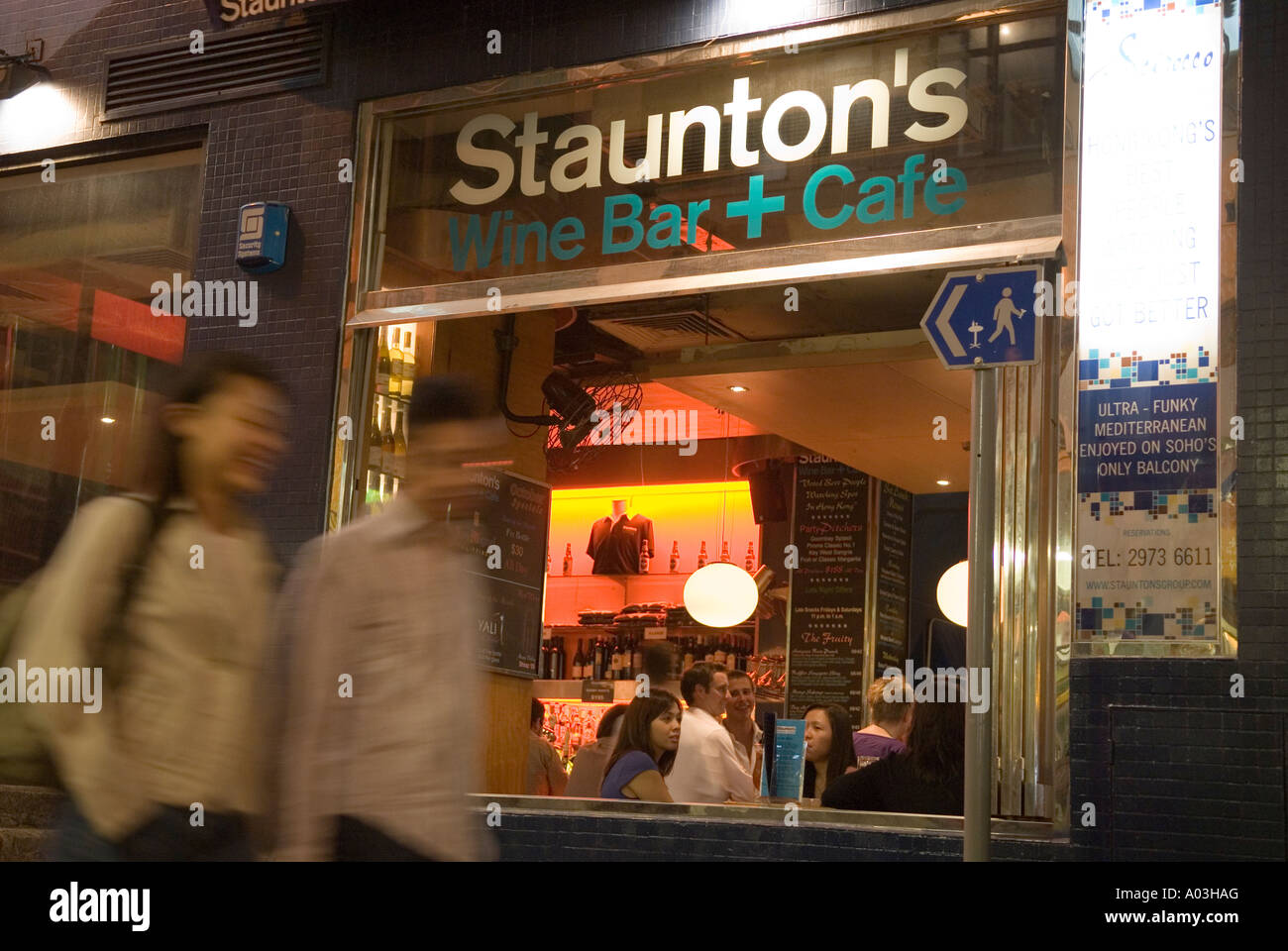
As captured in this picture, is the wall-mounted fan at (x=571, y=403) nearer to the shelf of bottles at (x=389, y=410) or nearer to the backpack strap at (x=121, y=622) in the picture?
the shelf of bottles at (x=389, y=410)

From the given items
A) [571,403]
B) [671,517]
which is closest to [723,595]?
[571,403]

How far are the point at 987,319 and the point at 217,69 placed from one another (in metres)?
4.91

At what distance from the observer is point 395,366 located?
719 centimetres

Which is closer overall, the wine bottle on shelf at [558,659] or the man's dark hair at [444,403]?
the man's dark hair at [444,403]

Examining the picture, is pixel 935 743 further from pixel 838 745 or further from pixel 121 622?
pixel 121 622

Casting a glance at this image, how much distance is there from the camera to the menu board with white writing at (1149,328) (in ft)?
17.7

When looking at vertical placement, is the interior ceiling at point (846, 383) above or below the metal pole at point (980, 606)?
above

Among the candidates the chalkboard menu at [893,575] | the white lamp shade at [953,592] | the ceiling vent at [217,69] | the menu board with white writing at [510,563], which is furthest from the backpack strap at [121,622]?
the chalkboard menu at [893,575]


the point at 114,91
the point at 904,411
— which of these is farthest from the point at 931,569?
the point at 114,91

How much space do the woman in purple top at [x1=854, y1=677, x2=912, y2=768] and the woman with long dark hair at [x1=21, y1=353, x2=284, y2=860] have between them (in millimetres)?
4699

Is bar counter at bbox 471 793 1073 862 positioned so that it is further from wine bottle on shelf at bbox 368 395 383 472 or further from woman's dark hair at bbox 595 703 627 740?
wine bottle on shelf at bbox 368 395 383 472

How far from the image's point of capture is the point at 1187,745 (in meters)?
5.24

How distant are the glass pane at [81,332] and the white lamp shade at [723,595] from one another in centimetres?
362

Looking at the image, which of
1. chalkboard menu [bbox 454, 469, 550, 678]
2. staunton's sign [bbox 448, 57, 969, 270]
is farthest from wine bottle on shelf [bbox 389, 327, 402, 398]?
chalkboard menu [bbox 454, 469, 550, 678]
